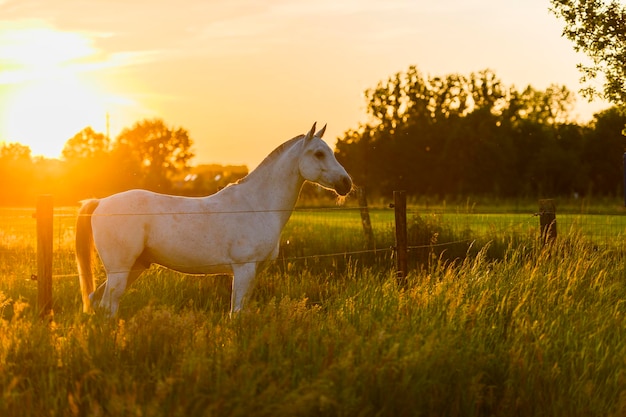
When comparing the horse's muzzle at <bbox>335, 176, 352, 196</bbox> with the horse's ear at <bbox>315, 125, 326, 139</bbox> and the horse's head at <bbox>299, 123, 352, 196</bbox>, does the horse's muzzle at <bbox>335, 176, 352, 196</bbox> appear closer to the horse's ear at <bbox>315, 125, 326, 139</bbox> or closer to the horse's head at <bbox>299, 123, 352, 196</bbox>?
the horse's head at <bbox>299, 123, 352, 196</bbox>

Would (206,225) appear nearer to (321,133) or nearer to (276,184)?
(276,184)

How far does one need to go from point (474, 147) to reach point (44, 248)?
5070 cm

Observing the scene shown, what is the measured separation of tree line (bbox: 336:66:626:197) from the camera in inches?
2184

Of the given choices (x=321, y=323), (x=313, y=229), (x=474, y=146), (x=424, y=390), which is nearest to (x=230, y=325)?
(x=321, y=323)

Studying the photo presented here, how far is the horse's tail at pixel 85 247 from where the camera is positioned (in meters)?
7.83

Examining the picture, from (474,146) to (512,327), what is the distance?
50.4 meters

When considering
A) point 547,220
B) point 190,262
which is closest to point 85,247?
point 190,262

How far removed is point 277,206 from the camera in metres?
8.20

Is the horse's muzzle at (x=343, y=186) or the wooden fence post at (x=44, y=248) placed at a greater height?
the horse's muzzle at (x=343, y=186)

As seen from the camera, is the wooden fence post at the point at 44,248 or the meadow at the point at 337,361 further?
the wooden fence post at the point at 44,248

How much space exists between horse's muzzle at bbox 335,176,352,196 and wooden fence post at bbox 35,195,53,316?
285 centimetres

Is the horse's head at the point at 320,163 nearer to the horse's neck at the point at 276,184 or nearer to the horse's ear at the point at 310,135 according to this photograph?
the horse's ear at the point at 310,135

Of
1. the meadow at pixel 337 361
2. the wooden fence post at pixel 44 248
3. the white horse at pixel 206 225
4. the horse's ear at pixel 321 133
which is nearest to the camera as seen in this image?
the meadow at pixel 337 361

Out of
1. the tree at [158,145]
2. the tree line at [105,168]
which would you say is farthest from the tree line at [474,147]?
the tree at [158,145]
